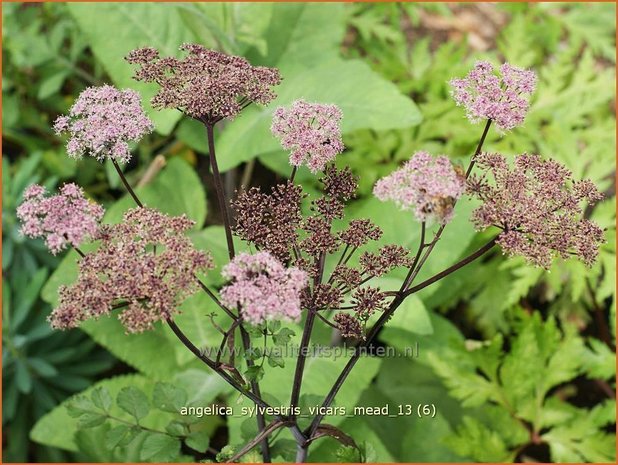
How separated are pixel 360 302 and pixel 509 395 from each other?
148cm

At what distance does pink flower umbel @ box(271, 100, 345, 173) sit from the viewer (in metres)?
1.27

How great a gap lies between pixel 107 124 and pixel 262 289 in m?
0.43

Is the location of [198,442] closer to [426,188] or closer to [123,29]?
[426,188]

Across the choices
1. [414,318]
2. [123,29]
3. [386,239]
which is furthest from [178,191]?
[414,318]

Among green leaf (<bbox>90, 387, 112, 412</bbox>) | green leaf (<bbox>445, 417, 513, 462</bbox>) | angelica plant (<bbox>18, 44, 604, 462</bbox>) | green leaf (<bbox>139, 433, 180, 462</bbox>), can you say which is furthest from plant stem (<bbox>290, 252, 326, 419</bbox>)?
green leaf (<bbox>445, 417, 513, 462</bbox>)

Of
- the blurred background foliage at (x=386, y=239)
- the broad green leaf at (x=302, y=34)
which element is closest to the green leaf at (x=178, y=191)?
the blurred background foliage at (x=386, y=239)

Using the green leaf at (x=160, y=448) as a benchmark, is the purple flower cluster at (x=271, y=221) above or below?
above

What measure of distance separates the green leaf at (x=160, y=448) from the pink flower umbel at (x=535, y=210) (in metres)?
0.90

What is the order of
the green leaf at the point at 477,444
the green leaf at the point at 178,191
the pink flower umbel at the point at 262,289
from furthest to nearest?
the green leaf at the point at 178,191, the green leaf at the point at 477,444, the pink flower umbel at the point at 262,289

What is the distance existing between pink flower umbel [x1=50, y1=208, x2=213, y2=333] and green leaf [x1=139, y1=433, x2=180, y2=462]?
1.89 feet

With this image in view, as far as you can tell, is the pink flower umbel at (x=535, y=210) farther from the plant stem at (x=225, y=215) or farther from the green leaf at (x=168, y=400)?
the green leaf at (x=168, y=400)

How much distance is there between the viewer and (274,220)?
127 centimetres

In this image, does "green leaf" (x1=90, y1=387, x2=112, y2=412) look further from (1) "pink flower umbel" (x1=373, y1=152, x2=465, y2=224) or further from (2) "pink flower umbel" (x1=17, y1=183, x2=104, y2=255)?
(1) "pink flower umbel" (x1=373, y1=152, x2=465, y2=224)

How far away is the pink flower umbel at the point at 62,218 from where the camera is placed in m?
1.11
